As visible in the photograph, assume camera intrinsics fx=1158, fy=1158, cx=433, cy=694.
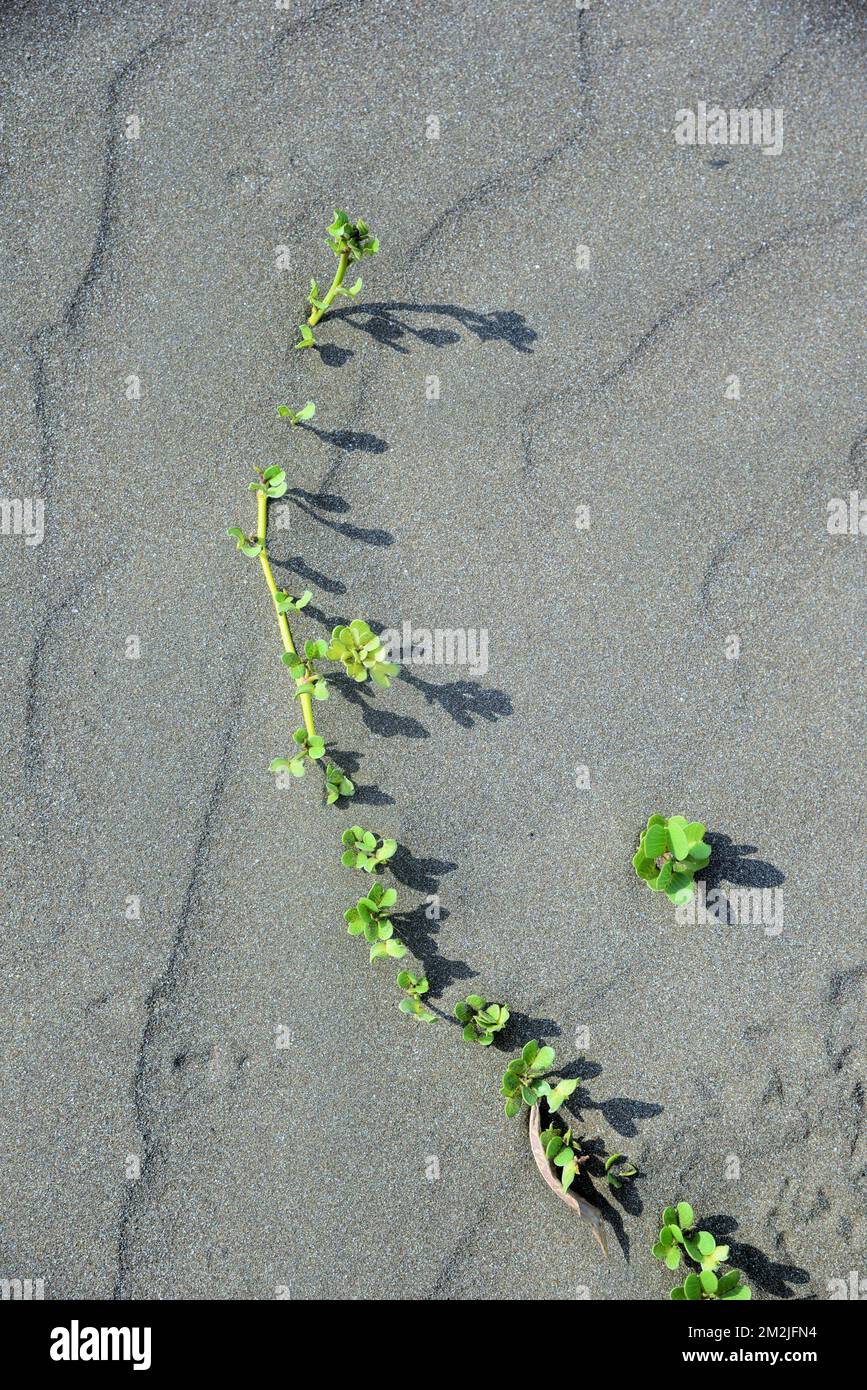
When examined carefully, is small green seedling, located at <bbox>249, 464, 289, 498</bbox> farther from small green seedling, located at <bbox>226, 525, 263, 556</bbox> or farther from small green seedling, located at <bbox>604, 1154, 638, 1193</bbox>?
small green seedling, located at <bbox>604, 1154, 638, 1193</bbox>

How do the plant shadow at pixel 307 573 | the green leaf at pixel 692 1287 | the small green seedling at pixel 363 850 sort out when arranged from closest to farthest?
the green leaf at pixel 692 1287
the small green seedling at pixel 363 850
the plant shadow at pixel 307 573

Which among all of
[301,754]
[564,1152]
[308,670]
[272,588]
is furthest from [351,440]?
[564,1152]

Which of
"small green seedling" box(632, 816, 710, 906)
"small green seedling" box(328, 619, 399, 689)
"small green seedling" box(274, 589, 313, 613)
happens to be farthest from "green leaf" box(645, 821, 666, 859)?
"small green seedling" box(274, 589, 313, 613)

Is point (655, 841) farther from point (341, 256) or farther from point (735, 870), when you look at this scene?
point (341, 256)

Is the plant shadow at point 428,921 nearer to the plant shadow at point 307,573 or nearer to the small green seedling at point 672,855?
the small green seedling at point 672,855

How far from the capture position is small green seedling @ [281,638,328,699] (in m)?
2.23

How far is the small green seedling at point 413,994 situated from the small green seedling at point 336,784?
1.19 ft

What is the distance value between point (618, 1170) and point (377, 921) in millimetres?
673

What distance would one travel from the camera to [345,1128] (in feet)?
7.35

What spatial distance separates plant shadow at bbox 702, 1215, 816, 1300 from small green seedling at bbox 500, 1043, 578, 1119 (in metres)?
0.38

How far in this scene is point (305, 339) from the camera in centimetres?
235

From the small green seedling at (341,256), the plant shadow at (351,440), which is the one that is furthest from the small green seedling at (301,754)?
the small green seedling at (341,256)

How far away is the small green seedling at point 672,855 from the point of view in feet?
7.25

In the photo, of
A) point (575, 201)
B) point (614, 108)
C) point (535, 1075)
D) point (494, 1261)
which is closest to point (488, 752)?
point (535, 1075)
